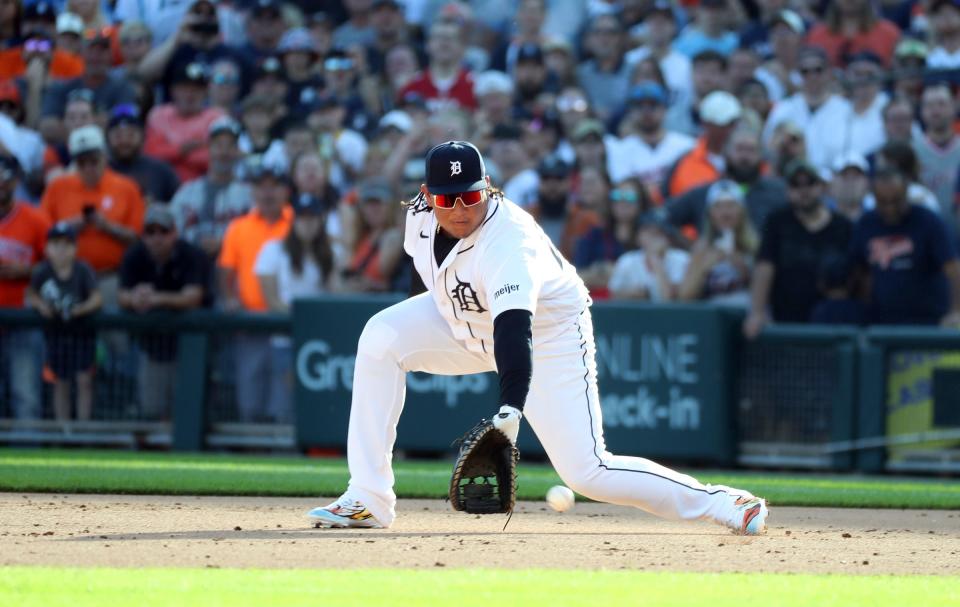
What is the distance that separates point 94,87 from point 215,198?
2332 mm

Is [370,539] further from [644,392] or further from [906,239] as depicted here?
[906,239]

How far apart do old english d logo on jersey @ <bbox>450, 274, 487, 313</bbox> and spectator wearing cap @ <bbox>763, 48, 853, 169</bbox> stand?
7.41 meters

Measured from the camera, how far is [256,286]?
1292cm

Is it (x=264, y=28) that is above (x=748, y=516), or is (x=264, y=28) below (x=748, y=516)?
above

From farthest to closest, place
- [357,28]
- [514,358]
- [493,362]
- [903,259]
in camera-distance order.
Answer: [357,28]
[903,259]
[493,362]
[514,358]

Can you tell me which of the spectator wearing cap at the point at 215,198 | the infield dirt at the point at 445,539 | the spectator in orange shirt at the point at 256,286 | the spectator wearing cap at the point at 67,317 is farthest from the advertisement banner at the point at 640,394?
the infield dirt at the point at 445,539

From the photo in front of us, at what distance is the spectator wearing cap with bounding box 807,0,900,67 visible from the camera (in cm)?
1437

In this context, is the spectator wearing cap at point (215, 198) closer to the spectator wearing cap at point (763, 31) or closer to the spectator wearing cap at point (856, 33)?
the spectator wearing cap at point (763, 31)

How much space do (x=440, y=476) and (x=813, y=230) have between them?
371 cm

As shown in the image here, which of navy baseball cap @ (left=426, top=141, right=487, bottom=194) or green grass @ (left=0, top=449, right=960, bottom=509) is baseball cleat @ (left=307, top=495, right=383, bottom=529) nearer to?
navy baseball cap @ (left=426, top=141, right=487, bottom=194)

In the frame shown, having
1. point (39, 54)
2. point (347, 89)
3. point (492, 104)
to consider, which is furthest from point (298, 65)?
point (39, 54)

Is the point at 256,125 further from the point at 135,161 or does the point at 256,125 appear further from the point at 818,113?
the point at 818,113

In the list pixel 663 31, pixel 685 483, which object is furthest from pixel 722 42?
pixel 685 483

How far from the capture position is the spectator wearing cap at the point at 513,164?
1321cm
